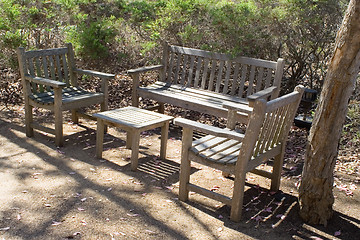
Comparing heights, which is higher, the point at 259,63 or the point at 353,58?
the point at 353,58

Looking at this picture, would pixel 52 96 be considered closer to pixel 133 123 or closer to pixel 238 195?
pixel 133 123

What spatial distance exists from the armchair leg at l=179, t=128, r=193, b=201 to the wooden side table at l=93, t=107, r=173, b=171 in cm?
91

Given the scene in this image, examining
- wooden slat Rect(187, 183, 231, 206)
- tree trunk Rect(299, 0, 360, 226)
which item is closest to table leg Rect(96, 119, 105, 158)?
wooden slat Rect(187, 183, 231, 206)

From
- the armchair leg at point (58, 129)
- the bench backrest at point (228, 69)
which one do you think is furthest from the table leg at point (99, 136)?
the bench backrest at point (228, 69)

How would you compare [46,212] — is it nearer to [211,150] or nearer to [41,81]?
[211,150]

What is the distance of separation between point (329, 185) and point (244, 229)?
0.88 m

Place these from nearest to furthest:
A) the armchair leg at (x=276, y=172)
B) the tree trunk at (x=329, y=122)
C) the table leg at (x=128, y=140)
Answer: the tree trunk at (x=329, y=122) < the armchair leg at (x=276, y=172) < the table leg at (x=128, y=140)

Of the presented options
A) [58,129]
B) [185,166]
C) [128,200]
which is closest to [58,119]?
[58,129]

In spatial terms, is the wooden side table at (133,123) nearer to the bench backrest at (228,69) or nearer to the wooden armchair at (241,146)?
the wooden armchair at (241,146)

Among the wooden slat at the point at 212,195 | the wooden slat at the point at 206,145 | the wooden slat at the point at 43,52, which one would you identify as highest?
the wooden slat at the point at 43,52

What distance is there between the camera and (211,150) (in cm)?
436

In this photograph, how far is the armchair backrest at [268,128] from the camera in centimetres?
379

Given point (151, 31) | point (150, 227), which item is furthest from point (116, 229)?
point (151, 31)

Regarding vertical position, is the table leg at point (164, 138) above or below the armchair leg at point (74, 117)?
above
